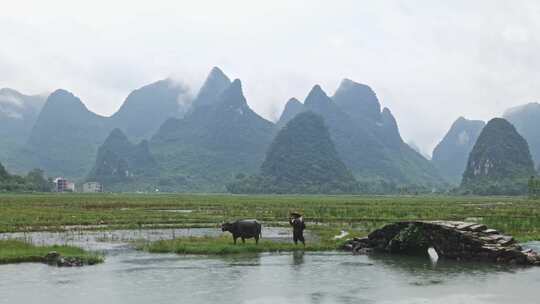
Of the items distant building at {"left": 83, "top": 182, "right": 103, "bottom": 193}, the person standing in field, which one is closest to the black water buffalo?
the person standing in field

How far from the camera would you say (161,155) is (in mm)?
193750

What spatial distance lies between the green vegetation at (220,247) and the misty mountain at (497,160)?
11698 cm

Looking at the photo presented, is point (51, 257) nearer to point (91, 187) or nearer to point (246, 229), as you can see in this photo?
point (246, 229)

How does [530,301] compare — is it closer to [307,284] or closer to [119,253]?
[307,284]

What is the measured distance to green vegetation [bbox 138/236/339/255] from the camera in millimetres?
20819

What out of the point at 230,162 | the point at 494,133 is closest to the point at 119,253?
the point at 494,133

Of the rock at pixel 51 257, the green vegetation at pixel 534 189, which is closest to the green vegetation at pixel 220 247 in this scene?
the rock at pixel 51 257

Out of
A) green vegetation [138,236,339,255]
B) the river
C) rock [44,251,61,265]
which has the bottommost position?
the river

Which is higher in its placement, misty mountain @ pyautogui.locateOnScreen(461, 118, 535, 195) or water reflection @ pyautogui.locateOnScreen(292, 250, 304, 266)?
misty mountain @ pyautogui.locateOnScreen(461, 118, 535, 195)

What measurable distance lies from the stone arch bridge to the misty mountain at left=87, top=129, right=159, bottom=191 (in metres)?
148

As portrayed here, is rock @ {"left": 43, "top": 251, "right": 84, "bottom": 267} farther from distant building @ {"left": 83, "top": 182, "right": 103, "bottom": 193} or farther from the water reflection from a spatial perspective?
distant building @ {"left": 83, "top": 182, "right": 103, "bottom": 193}

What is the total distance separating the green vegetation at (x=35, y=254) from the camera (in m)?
18.1

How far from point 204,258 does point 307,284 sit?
5.68m

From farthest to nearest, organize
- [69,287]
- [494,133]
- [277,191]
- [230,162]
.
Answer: [230,162] → [494,133] → [277,191] → [69,287]
